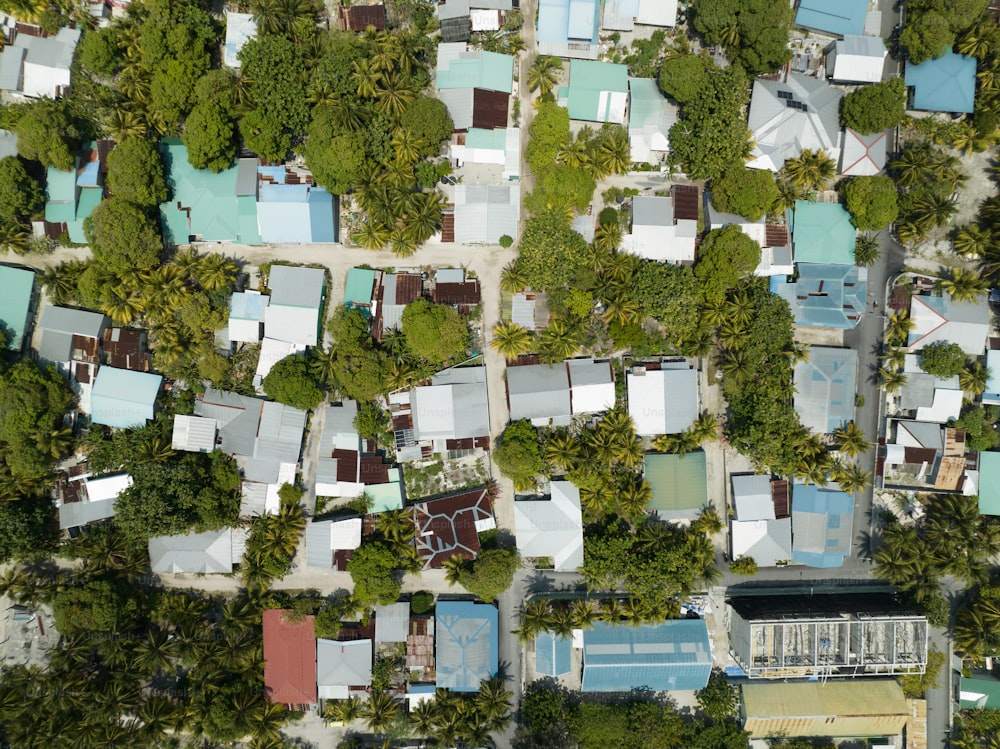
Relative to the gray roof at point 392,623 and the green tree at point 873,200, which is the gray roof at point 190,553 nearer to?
the gray roof at point 392,623

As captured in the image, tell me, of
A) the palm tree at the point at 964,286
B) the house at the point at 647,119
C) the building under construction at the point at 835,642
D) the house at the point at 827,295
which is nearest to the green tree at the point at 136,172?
the house at the point at 647,119

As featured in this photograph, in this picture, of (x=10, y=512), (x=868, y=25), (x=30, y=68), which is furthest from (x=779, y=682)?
(x=30, y=68)

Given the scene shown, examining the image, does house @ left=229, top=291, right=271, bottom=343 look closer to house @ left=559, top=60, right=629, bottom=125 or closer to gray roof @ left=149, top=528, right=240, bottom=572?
gray roof @ left=149, top=528, right=240, bottom=572

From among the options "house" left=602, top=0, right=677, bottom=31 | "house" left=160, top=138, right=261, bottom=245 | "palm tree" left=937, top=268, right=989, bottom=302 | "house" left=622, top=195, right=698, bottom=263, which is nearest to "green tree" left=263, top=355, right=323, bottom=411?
"house" left=160, top=138, right=261, bottom=245

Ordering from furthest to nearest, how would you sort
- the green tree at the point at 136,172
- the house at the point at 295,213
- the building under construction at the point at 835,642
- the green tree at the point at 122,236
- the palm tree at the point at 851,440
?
the palm tree at the point at 851,440 < the house at the point at 295,213 < the building under construction at the point at 835,642 < the green tree at the point at 136,172 < the green tree at the point at 122,236

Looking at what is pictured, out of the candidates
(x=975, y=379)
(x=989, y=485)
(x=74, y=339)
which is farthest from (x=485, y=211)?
(x=989, y=485)

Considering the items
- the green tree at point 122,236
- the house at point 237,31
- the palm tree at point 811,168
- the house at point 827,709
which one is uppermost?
the house at point 237,31

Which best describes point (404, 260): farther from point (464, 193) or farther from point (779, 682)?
point (779, 682)
